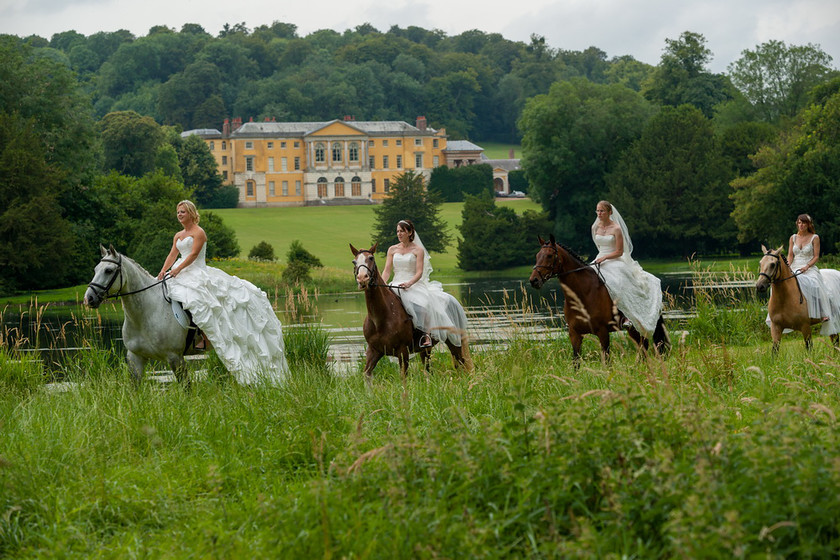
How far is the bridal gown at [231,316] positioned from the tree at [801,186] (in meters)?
34.2

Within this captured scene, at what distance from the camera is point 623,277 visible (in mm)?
11219

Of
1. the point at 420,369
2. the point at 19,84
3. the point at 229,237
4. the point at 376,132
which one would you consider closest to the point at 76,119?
the point at 19,84

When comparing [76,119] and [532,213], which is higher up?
[76,119]

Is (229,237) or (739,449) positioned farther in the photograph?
(229,237)

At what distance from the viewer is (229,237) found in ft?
168

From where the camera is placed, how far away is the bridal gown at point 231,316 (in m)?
9.69

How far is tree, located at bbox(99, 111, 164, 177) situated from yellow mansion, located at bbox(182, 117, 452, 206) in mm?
31921

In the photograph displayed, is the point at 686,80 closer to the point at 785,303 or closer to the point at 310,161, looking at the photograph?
the point at 310,161

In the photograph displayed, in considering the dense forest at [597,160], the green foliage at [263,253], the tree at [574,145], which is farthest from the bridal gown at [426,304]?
the tree at [574,145]

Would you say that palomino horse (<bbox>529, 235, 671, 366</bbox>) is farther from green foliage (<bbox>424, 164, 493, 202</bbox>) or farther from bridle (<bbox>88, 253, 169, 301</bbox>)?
green foliage (<bbox>424, 164, 493, 202</bbox>)

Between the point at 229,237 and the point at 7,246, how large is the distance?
1591 centimetres

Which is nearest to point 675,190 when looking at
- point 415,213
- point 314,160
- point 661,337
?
point 415,213

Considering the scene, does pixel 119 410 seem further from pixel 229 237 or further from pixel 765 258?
pixel 229 237

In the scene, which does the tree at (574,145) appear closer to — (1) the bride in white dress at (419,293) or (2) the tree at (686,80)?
(2) the tree at (686,80)
